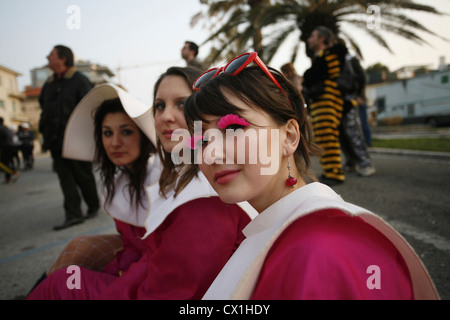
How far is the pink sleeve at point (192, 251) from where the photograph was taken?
1.16m

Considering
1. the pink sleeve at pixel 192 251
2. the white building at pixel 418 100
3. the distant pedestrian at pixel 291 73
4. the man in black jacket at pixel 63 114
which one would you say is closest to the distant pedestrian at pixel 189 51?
the man in black jacket at pixel 63 114

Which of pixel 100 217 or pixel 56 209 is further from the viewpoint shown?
pixel 56 209

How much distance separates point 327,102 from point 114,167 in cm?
287

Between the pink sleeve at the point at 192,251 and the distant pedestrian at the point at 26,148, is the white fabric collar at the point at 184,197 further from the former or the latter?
the distant pedestrian at the point at 26,148

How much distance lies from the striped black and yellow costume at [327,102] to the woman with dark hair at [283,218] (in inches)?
119

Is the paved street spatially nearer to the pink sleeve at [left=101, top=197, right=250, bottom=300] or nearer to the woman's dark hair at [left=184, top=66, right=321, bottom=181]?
the pink sleeve at [left=101, top=197, right=250, bottom=300]

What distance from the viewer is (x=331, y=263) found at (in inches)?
23.6

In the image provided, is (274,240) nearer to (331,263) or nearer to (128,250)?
(331,263)

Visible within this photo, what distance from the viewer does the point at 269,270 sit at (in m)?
0.68

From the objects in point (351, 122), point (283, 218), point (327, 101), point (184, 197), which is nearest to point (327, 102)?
point (327, 101)

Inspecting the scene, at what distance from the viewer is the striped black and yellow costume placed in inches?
159
